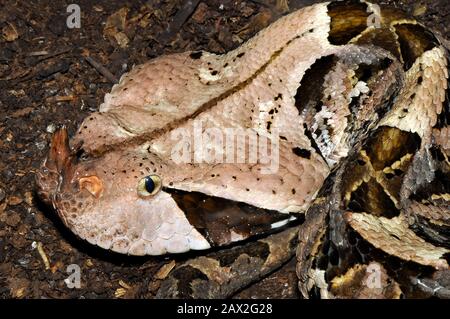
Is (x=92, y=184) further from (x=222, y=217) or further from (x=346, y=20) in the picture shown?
(x=346, y=20)

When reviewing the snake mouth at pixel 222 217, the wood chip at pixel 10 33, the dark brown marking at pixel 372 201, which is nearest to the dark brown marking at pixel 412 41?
the dark brown marking at pixel 372 201

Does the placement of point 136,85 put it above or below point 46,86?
above

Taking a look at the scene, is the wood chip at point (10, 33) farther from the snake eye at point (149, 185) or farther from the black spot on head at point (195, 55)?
the snake eye at point (149, 185)

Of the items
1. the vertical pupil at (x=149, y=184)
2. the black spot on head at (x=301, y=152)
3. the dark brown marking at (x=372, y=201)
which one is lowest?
the vertical pupil at (x=149, y=184)

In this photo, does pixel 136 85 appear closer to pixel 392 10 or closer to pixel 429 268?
pixel 392 10

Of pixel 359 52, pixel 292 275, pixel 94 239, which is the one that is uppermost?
pixel 359 52

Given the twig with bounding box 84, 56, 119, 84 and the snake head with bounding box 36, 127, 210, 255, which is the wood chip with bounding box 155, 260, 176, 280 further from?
the twig with bounding box 84, 56, 119, 84

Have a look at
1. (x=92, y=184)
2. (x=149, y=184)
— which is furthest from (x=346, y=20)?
(x=92, y=184)

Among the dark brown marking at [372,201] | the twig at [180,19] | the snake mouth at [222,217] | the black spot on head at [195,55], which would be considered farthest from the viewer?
the twig at [180,19]

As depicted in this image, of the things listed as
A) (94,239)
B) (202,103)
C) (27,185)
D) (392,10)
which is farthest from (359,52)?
(27,185)
